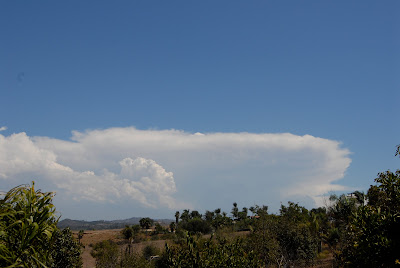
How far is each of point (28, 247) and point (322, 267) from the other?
50544mm

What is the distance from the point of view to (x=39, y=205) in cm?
995

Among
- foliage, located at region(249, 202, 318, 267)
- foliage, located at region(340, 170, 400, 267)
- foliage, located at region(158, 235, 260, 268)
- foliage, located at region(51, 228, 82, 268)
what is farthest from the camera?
foliage, located at region(249, 202, 318, 267)

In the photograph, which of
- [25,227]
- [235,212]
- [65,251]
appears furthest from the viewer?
[235,212]

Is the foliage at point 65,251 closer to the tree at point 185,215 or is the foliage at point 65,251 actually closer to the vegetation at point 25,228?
the vegetation at point 25,228

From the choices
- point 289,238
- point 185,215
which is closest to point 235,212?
point 185,215

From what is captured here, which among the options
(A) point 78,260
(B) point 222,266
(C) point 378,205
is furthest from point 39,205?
(A) point 78,260

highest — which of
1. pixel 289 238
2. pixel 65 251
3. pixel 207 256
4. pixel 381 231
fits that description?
pixel 381 231

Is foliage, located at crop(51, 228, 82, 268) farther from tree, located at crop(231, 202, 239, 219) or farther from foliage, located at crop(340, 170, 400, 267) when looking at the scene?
tree, located at crop(231, 202, 239, 219)

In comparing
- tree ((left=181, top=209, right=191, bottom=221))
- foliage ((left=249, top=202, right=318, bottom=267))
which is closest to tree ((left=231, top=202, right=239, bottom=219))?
tree ((left=181, top=209, right=191, bottom=221))

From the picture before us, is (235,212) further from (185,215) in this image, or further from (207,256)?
(207,256)

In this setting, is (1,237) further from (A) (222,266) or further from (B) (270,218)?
(B) (270,218)

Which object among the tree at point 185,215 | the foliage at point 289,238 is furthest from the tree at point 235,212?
the foliage at point 289,238

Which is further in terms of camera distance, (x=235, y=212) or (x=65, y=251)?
(x=235, y=212)

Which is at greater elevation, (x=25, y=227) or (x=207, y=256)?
(x=25, y=227)
